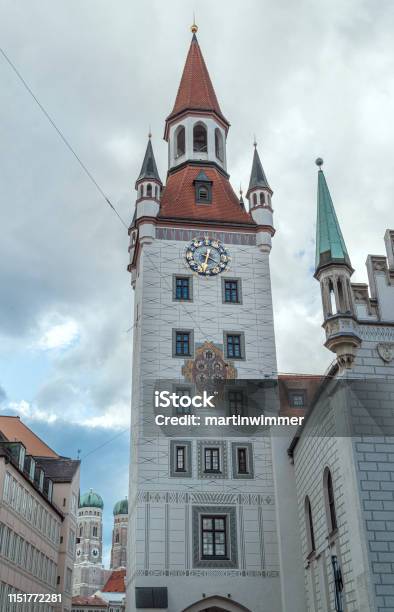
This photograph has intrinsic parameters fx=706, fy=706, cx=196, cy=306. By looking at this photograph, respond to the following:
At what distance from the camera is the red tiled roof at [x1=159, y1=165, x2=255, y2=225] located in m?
33.7

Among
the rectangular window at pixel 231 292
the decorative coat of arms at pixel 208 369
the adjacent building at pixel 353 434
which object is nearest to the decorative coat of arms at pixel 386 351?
the adjacent building at pixel 353 434

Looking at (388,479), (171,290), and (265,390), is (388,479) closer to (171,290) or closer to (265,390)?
(265,390)

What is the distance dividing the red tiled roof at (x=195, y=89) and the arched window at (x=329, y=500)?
23.8m

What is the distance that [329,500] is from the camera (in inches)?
835

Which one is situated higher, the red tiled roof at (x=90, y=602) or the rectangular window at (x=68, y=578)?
the red tiled roof at (x=90, y=602)

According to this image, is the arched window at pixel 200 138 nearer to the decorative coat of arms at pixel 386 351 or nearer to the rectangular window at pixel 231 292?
the rectangular window at pixel 231 292

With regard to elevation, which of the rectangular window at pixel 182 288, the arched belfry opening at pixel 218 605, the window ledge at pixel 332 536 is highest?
the rectangular window at pixel 182 288

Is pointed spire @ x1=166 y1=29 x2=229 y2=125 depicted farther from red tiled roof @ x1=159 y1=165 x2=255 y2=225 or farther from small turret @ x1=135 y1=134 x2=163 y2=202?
small turret @ x1=135 y1=134 x2=163 y2=202

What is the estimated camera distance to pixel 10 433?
41.6m

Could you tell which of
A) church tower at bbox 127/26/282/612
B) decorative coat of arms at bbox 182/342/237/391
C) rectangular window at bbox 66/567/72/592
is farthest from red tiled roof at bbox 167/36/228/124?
rectangular window at bbox 66/567/72/592

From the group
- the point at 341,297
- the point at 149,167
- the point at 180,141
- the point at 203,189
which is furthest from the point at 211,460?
the point at 180,141

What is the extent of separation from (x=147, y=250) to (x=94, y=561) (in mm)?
95964

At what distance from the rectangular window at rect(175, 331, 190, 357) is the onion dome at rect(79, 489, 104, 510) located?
103346 millimetres

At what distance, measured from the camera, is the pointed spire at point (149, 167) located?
3453 cm
